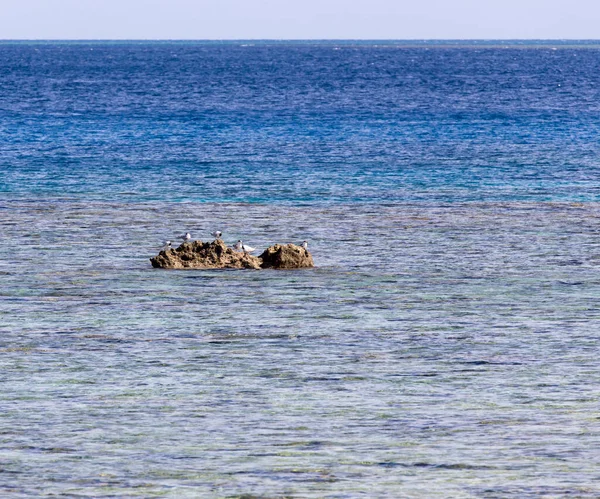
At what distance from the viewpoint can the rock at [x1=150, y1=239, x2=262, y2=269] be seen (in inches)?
865

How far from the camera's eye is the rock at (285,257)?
21844mm

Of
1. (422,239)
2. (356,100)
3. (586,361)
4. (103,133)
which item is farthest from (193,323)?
(356,100)

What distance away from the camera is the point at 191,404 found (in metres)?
13.2

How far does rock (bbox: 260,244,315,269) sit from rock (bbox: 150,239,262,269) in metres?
0.20

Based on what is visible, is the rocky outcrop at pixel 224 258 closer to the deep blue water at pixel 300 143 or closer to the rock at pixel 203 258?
the rock at pixel 203 258

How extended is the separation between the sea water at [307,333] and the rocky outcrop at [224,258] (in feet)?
1.23

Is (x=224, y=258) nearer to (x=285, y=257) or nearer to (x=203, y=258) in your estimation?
(x=203, y=258)

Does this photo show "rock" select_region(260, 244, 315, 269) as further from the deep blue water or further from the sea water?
the deep blue water

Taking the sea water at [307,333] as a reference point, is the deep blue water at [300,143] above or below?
below

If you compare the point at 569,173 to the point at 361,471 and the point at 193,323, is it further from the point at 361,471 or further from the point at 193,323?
the point at 361,471

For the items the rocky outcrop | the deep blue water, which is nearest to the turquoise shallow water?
the rocky outcrop

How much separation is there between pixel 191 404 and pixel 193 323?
431 centimetres

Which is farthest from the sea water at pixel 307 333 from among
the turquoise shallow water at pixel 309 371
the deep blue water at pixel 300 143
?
the deep blue water at pixel 300 143

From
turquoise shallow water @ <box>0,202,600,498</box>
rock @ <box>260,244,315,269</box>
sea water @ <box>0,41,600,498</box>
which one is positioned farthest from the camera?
rock @ <box>260,244,315,269</box>
